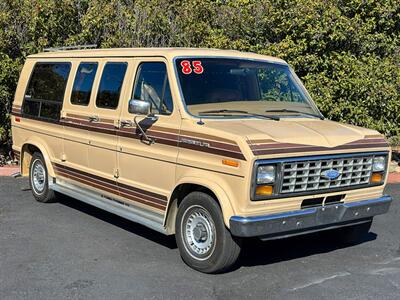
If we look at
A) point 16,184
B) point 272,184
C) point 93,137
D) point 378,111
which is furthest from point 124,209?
point 378,111

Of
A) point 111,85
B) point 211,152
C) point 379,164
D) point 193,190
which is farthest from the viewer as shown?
point 111,85

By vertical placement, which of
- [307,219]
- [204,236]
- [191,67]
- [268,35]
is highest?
[268,35]

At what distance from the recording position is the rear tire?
796cm

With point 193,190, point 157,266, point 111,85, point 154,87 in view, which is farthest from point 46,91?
point 157,266

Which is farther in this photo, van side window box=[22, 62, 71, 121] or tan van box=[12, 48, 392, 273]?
van side window box=[22, 62, 71, 121]

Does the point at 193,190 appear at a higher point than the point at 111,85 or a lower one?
lower

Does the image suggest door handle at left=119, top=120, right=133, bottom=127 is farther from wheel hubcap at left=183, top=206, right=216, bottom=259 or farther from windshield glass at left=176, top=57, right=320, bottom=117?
wheel hubcap at left=183, top=206, right=216, bottom=259

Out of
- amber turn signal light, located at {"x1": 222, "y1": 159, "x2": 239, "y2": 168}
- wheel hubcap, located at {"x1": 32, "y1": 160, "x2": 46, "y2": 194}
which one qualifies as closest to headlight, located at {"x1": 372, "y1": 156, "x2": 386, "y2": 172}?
amber turn signal light, located at {"x1": 222, "y1": 159, "x2": 239, "y2": 168}

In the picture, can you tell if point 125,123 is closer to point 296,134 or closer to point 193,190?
point 193,190

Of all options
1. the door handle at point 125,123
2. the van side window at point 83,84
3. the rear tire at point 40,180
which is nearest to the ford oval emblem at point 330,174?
the door handle at point 125,123

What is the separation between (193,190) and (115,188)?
1.24 meters

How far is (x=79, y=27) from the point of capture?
10945 millimetres

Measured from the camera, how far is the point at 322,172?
5.21 metres

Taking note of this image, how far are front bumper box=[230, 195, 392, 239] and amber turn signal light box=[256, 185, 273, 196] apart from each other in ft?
0.65
